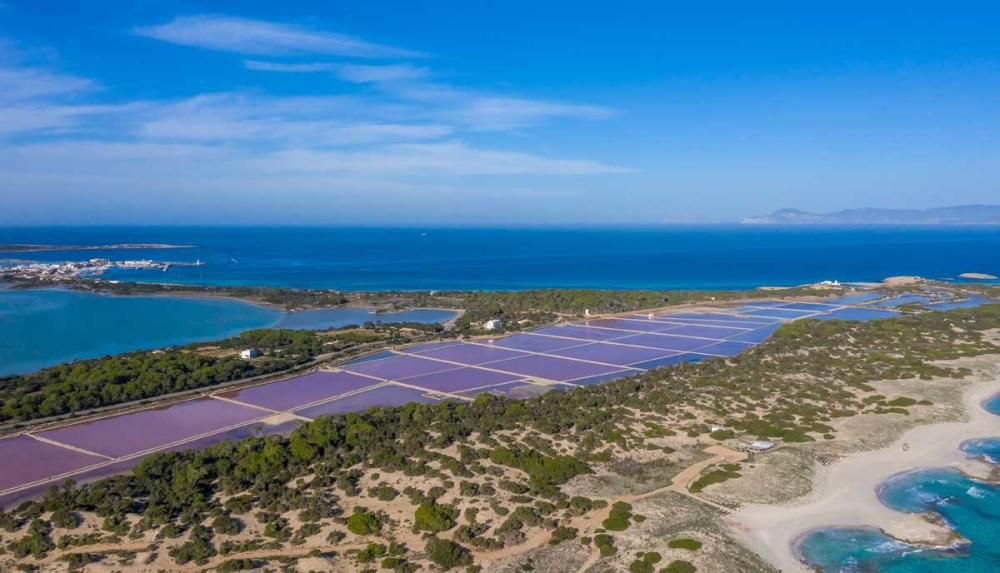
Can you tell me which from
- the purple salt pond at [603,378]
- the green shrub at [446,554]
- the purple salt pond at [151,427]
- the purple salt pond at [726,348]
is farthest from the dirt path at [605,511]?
the purple salt pond at [726,348]

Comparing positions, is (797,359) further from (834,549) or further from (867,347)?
(834,549)

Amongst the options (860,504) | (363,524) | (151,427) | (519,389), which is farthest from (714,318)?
(363,524)

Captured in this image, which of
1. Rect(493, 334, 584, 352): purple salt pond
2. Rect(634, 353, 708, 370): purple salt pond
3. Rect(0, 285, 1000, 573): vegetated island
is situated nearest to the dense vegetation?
Rect(0, 285, 1000, 573): vegetated island

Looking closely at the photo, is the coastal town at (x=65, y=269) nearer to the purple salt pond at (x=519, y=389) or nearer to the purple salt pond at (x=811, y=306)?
the purple salt pond at (x=519, y=389)

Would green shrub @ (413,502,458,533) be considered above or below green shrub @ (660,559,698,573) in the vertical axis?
above

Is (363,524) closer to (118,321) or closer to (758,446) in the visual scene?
(758,446)

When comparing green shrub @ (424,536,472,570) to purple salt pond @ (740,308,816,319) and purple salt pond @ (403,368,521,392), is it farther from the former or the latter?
purple salt pond @ (740,308,816,319)
